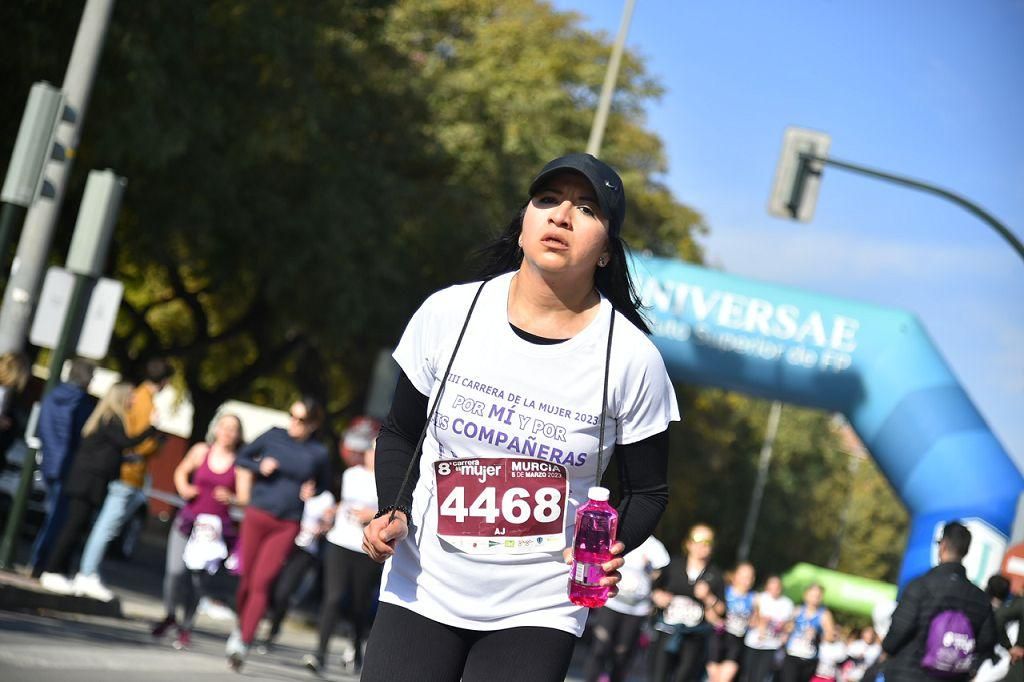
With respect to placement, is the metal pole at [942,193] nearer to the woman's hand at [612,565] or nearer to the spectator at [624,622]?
the spectator at [624,622]

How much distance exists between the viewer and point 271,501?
437 inches

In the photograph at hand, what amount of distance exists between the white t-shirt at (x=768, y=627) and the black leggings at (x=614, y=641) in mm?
4724

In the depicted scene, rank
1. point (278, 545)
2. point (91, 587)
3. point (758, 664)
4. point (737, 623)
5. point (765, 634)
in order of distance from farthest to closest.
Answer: point (765, 634)
point (758, 664)
point (737, 623)
point (91, 587)
point (278, 545)

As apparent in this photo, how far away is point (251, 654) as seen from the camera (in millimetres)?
12969

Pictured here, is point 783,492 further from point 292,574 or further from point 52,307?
point 52,307

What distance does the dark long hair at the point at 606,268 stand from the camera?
4.29m

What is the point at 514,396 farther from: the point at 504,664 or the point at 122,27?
the point at 122,27

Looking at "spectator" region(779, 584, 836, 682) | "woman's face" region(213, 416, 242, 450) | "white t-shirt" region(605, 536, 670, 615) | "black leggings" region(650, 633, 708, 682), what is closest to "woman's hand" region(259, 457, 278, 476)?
"woman's face" region(213, 416, 242, 450)

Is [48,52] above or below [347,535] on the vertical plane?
above

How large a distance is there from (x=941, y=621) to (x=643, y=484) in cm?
581

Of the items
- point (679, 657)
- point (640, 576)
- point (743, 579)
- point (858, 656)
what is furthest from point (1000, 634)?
point (858, 656)

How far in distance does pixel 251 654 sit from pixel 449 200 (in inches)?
667

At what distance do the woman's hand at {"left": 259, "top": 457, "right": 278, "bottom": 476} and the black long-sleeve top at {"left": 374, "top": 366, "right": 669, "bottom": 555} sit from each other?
7.11m

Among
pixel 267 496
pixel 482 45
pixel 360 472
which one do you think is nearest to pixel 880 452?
pixel 360 472
